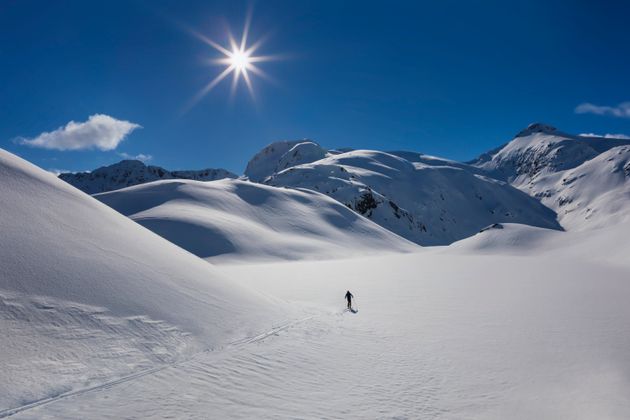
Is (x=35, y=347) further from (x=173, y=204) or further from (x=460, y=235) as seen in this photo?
(x=460, y=235)

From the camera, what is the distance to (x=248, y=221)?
73500 mm

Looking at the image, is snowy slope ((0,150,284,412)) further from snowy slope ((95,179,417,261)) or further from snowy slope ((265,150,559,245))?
→ snowy slope ((265,150,559,245))

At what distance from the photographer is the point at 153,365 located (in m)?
9.62

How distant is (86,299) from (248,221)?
207ft

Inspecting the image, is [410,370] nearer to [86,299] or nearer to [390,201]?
[86,299]

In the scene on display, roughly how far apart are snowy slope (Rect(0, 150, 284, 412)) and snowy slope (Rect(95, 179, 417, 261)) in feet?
121

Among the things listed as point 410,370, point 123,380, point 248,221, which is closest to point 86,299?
point 123,380

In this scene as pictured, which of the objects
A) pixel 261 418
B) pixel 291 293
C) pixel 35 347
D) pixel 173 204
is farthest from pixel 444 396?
pixel 173 204

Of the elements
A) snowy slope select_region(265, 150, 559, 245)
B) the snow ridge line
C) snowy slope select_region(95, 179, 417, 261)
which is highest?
snowy slope select_region(265, 150, 559, 245)

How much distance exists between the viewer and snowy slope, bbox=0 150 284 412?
8.32 meters

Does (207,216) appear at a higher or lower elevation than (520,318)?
higher

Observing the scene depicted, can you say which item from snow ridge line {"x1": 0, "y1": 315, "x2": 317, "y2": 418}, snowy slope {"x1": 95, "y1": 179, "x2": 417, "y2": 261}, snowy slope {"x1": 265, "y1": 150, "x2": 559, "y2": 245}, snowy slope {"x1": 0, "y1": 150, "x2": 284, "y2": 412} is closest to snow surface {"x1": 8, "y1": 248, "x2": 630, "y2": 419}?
snow ridge line {"x1": 0, "y1": 315, "x2": 317, "y2": 418}

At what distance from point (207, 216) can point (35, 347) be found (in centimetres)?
5965

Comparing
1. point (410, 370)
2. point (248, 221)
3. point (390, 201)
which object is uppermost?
point (390, 201)
